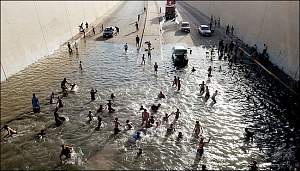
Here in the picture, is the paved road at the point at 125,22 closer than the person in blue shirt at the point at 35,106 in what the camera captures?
No

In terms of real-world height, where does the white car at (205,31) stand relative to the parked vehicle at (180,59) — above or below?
above

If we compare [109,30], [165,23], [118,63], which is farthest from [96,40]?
[165,23]

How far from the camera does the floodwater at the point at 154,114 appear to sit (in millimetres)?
20219

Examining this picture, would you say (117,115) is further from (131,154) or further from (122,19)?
(122,19)

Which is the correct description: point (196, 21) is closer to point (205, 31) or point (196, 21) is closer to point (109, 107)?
point (205, 31)

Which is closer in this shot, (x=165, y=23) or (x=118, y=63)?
(x=118, y=63)

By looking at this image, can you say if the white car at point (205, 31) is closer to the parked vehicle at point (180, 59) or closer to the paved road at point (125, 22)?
the paved road at point (125, 22)

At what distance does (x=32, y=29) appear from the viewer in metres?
34.1

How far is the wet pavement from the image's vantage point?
2023cm

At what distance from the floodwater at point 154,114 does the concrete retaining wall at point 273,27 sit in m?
2.73

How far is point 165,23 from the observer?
2285 inches

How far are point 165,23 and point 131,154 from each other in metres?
40.5

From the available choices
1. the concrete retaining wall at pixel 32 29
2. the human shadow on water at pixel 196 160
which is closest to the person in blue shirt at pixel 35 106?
the concrete retaining wall at pixel 32 29

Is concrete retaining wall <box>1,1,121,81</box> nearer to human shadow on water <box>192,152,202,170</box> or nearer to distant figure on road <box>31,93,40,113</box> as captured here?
distant figure on road <box>31,93,40,113</box>
